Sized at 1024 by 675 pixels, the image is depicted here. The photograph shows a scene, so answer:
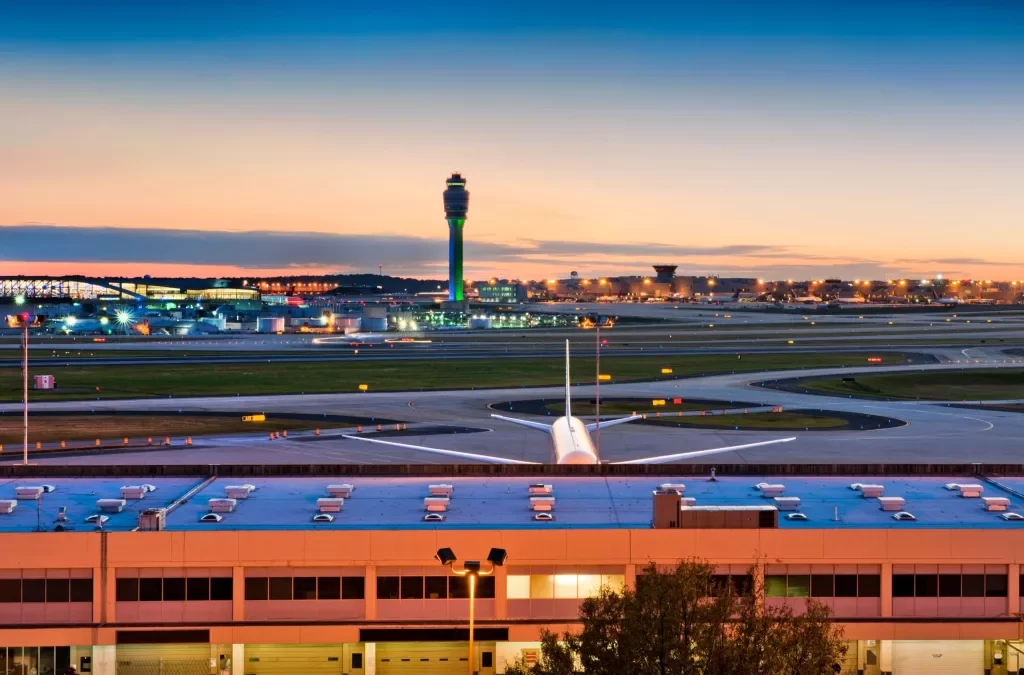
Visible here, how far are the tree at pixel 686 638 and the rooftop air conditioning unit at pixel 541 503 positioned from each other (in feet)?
55.6

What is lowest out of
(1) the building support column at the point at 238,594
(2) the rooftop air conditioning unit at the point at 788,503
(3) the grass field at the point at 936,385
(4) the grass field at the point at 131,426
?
(4) the grass field at the point at 131,426

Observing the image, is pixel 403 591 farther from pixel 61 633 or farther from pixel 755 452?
pixel 755 452

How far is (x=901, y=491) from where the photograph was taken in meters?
43.3

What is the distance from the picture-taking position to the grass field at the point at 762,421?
82875 millimetres

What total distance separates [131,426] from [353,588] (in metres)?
56.2

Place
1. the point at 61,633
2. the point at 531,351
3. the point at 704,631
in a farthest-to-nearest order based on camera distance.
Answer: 1. the point at 531,351
2. the point at 61,633
3. the point at 704,631

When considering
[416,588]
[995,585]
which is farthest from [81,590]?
[995,585]

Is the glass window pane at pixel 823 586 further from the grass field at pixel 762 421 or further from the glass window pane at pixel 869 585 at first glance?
the grass field at pixel 762 421

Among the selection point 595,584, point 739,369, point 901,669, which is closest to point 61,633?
point 595,584

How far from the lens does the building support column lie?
3294 centimetres

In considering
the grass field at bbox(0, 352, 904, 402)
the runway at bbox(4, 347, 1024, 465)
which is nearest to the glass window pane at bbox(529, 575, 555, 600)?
the runway at bbox(4, 347, 1024, 465)

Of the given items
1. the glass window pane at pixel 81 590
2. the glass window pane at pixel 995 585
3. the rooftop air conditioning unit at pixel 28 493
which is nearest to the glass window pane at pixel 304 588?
the glass window pane at pixel 81 590

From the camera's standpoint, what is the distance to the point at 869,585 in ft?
110

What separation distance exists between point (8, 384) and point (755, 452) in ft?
264
